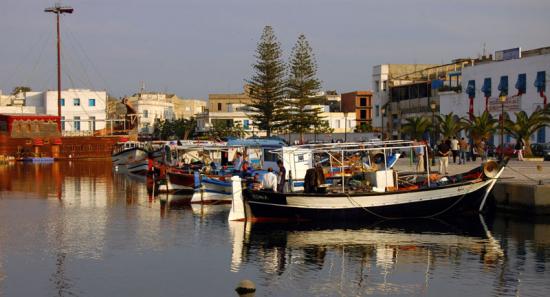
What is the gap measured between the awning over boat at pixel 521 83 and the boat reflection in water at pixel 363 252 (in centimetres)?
2703

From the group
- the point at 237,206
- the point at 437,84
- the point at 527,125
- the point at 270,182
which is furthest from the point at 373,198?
the point at 437,84

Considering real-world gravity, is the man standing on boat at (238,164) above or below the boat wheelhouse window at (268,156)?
below

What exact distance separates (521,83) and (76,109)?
62.4 metres

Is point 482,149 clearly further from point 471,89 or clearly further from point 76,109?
point 76,109

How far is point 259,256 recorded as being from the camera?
22703 millimetres

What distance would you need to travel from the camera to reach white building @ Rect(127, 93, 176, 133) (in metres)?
124

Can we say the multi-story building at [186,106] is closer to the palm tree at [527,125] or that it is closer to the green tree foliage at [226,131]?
the green tree foliage at [226,131]

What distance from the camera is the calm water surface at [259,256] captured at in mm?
18812

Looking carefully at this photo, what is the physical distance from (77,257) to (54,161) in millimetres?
62347

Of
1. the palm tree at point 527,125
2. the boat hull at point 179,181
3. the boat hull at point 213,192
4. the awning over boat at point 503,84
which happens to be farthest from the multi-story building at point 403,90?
the boat hull at point 213,192

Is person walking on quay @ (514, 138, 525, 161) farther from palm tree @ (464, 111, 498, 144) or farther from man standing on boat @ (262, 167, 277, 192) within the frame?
man standing on boat @ (262, 167, 277, 192)

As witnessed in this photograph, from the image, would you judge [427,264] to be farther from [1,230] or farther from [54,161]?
[54,161]

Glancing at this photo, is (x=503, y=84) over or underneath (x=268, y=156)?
over

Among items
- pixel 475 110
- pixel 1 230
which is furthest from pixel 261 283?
pixel 475 110
